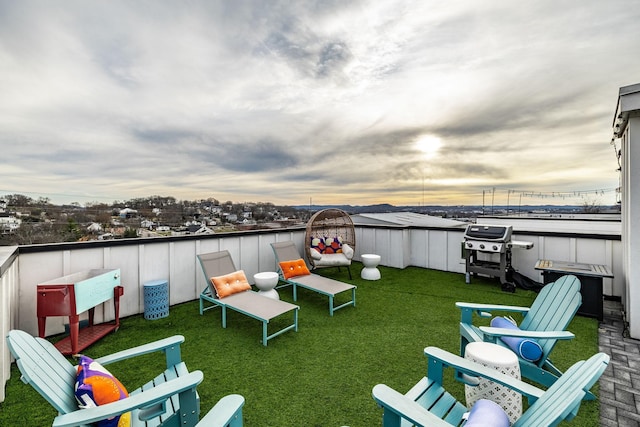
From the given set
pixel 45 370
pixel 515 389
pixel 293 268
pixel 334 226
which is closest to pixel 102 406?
pixel 45 370

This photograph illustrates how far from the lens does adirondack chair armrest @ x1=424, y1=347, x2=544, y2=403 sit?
4.27 feet

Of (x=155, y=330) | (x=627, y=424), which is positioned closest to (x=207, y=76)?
(x=155, y=330)

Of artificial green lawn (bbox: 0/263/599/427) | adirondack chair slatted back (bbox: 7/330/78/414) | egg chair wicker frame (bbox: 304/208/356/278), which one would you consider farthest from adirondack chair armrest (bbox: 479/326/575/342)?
egg chair wicker frame (bbox: 304/208/356/278)

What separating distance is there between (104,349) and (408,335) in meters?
3.43

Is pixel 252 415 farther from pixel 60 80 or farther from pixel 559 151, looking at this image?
pixel 559 151

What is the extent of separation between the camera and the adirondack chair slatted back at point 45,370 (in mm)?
1100

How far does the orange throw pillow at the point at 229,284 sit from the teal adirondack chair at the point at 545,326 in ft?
9.20

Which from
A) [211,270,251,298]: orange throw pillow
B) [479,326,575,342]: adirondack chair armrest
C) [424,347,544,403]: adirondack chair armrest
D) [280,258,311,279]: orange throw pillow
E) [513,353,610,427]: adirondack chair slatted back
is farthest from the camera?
[280,258,311,279]: orange throw pillow

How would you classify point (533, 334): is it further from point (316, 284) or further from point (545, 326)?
point (316, 284)

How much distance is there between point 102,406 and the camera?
1.15 m

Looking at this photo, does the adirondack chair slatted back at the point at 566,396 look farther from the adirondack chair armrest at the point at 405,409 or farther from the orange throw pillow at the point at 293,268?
the orange throw pillow at the point at 293,268

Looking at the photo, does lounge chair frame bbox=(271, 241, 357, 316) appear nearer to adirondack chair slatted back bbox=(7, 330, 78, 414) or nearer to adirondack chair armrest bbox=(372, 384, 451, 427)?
adirondack chair armrest bbox=(372, 384, 451, 427)

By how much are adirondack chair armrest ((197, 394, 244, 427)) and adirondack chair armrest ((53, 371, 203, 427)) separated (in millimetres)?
249

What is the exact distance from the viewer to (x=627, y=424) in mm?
1806
